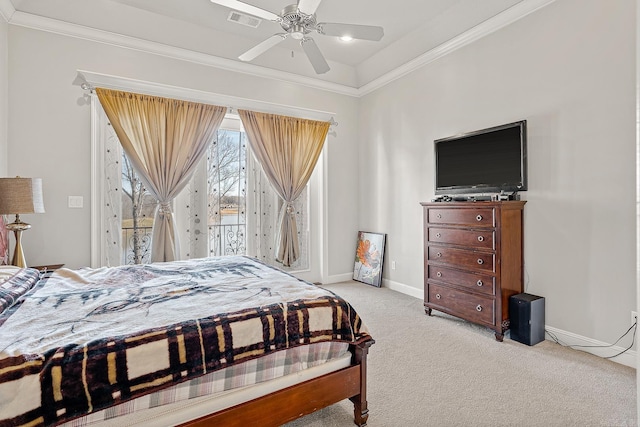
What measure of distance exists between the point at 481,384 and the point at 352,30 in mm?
2750

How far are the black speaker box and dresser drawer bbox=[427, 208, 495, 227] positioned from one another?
2.28 ft

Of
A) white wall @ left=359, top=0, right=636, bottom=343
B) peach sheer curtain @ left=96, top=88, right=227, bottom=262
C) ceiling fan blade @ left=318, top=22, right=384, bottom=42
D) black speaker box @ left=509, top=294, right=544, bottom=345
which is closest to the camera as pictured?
white wall @ left=359, top=0, right=636, bottom=343

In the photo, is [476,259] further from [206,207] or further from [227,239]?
[206,207]

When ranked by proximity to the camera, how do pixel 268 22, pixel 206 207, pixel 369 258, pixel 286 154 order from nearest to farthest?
pixel 268 22 < pixel 206 207 < pixel 286 154 < pixel 369 258

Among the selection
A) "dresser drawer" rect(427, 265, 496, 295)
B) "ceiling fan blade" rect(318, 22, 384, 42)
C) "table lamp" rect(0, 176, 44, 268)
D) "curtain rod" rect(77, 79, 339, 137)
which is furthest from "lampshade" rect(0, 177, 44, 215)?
"dresser drawer" rect(427, 265, 496, 295)

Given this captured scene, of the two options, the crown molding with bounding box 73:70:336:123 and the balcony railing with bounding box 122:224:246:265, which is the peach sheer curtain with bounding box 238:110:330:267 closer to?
the crown molding with bounding box 73:70:336:123

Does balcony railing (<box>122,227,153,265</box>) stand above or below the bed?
above

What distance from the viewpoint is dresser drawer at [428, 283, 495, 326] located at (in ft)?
9.27

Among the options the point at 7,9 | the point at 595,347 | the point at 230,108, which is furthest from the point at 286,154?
the point at 595,347

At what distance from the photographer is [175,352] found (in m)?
1.26

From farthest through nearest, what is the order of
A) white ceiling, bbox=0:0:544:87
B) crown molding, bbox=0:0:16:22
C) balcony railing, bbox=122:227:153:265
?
1. balcony railing, bbox=122:227:153:265
2. white ceiling, bbox=0:0:544:87
3. crown molding, bbox=0:0:16:22

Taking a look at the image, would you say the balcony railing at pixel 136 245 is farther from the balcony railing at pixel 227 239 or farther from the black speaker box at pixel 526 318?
the black speaker box at pixel 526 318

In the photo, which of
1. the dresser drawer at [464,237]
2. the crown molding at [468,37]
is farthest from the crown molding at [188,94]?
the dresser drawer at [464,237]

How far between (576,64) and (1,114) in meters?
4.94
